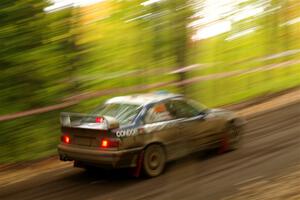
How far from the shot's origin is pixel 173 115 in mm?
9000

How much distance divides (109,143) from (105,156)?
0.24 meters

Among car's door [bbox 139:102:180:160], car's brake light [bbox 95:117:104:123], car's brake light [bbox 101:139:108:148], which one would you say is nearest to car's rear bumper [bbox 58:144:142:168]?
car's brake light [bbox 101:139:108:148]

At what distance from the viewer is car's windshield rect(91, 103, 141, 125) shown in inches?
332

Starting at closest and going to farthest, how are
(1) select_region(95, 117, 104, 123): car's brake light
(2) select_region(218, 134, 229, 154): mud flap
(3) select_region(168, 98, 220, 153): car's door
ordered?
(1) select_region(95, 117, 104, 123): car's brake light, (3) select_region(168, 98, 220, 153): car's door, (2) select_region(218, 134, 229, 154): mud flap

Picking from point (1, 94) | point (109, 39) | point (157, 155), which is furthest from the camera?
point (109, 39)

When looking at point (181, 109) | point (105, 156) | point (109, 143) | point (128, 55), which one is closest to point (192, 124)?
point (181, 109)

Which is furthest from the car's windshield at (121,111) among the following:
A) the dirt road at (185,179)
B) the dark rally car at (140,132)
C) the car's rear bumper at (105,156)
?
the dirt road at (185,179)

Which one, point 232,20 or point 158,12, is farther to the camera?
point 232,20

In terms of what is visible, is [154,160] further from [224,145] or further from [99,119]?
[224,145]

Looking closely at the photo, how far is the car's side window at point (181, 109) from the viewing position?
357 inches

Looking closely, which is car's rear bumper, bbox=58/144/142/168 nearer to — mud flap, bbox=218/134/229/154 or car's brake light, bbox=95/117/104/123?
car's brake light, bbox=95/117/104/123

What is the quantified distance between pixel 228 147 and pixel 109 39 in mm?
7660

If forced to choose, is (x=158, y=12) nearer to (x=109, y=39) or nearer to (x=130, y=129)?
(x=109, y=39)

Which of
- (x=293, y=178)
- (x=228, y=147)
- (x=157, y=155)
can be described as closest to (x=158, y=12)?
(x=228, y=147)
